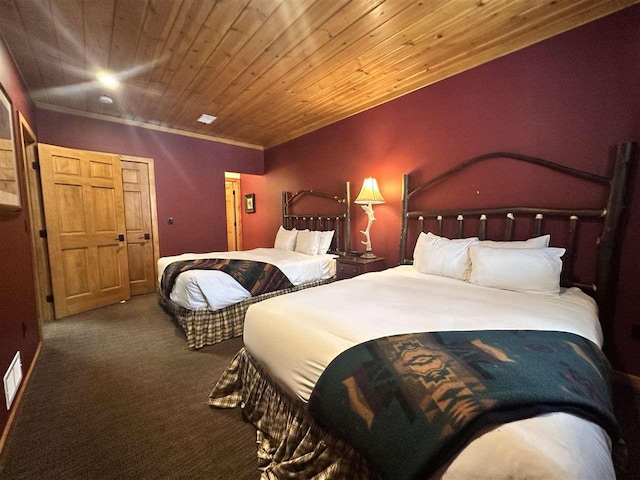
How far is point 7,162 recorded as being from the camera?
1922 mm

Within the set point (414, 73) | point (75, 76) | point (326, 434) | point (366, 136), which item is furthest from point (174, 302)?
point (414, 73)

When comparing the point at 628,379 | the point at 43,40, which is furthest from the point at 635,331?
the point at 43,40

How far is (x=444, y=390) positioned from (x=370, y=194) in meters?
2.53

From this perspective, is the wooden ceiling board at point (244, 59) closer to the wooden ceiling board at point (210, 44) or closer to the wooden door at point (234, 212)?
the wooden ceiling board at point (210, 44)

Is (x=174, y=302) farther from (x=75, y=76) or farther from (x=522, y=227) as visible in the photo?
(x=522, y=227)

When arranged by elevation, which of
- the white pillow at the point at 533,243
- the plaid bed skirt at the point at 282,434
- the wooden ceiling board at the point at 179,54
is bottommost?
the plaid bed skirt at the point at 282,434

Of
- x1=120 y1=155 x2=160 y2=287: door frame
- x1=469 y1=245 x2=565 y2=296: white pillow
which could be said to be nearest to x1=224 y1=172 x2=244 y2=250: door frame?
x1=120 y1=155 x2=160 y2=287: door frame

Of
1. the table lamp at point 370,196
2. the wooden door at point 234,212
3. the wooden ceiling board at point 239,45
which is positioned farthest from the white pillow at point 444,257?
the wooden door at point 234,212

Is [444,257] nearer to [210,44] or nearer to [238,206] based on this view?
[210,44]

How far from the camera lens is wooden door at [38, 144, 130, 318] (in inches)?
125

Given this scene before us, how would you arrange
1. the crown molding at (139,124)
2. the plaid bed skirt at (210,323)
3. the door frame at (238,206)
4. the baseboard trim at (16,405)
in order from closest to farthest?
the baseboard trim at (16,405)
the plaid bed skirt at (210,323)
the crown molding at (139,124)
the door frame at (238,206)

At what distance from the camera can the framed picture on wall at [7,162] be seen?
1.80 metres

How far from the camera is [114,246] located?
370cm

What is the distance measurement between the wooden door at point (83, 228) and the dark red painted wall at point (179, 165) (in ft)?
1.31
